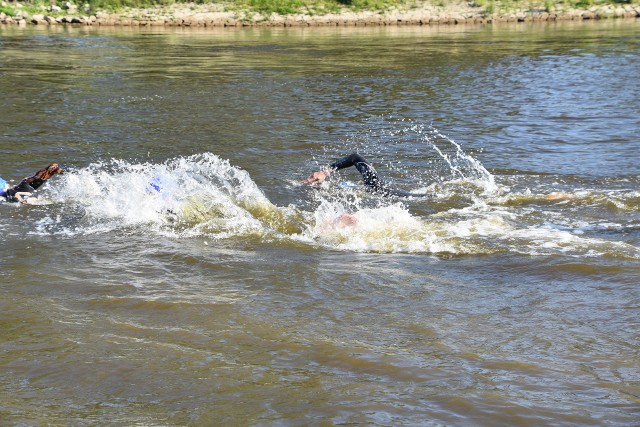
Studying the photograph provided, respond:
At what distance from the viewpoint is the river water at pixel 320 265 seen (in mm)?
5133

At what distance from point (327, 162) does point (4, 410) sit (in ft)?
29.6

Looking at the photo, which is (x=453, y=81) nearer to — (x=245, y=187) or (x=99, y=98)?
(x=99, y=98)

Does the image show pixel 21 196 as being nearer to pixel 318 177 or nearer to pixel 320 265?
pixel 318 177

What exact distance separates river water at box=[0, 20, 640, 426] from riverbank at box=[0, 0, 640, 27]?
92.1 feet

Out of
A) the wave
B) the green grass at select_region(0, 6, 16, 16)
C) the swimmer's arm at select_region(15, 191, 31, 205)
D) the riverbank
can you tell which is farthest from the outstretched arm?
the green grass at select_region(0, 6, 16, 16)

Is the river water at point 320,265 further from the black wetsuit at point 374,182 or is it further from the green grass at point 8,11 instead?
the green grass at point 8,11

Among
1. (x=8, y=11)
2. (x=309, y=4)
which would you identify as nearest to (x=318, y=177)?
(x=8, y=11)

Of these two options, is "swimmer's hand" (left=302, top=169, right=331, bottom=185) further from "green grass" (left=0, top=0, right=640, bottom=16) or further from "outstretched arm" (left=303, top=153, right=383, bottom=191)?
"green grass" (left=0, top=0, right=640, bottom=16)

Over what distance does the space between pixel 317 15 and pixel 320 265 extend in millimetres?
41861

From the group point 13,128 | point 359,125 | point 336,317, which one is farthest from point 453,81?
point 336,317

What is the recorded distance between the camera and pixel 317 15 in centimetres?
4791

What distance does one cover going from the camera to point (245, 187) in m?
10.6

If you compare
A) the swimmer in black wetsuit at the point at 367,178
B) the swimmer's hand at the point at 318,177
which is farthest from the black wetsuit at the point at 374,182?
the swimmer's hand at the point at 318,177

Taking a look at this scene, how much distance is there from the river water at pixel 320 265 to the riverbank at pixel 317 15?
28074 mm
